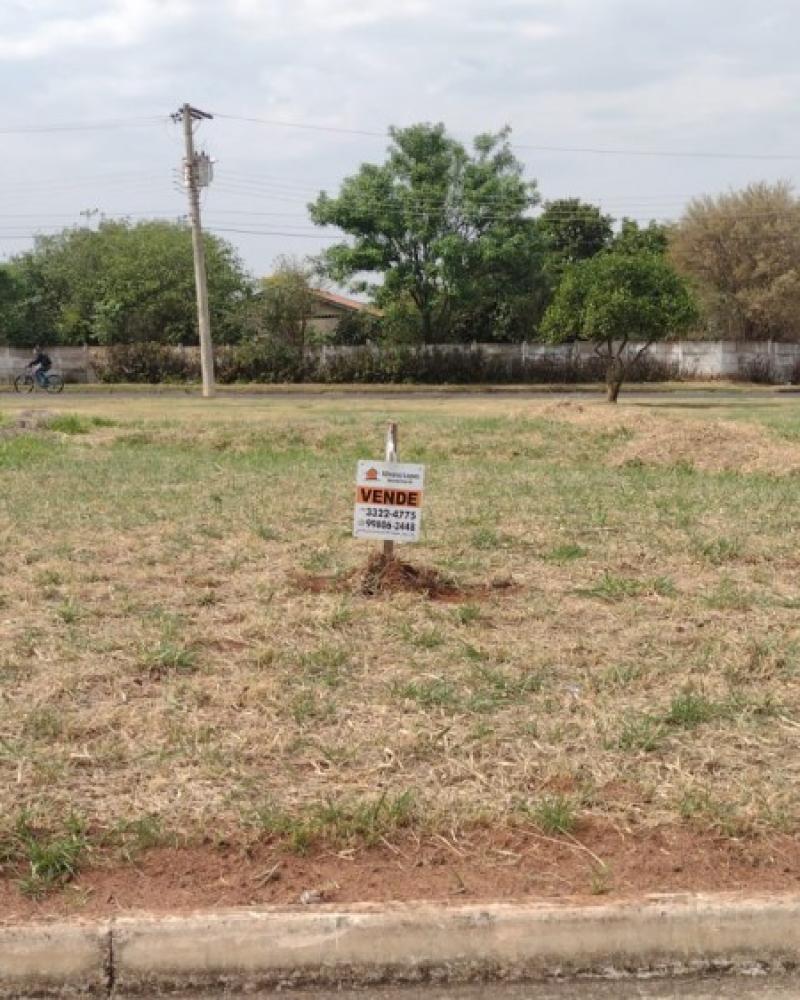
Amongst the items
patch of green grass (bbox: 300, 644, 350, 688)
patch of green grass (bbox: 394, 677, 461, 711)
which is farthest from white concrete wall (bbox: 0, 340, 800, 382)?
patch of green grass (bbox: 394, 677, 461, 711)

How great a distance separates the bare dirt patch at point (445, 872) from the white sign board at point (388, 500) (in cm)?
262

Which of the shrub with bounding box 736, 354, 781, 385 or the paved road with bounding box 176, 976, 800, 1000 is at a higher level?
the shrub with bounding box 736, 354, 781, 385

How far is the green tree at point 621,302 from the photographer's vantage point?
28.0 metres

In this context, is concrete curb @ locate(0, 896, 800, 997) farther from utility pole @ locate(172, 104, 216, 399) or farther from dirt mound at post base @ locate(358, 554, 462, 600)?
utility pole @ locate(172, 104, 216, 399)

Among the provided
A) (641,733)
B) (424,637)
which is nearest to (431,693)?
(424,637)

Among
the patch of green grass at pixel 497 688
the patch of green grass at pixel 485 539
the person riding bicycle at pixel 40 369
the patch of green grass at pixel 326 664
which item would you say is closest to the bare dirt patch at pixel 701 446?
the patch of green grass at pixel 485 539

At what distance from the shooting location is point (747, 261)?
143 feet

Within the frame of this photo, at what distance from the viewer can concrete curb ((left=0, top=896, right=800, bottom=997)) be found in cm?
307

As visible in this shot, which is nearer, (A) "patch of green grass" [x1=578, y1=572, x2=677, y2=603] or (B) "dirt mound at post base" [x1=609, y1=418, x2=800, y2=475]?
(A) "patch of green grass" [x1=578, y1=572, x2=677, y2=603]

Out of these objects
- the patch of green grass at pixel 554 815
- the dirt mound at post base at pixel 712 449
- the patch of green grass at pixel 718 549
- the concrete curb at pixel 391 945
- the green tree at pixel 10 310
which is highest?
the green tree at pixel 10 310

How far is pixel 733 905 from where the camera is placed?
3.22 meters

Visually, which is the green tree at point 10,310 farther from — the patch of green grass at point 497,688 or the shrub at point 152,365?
the patch of green grass at point 497,688

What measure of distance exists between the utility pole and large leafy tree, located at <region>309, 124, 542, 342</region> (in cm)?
611

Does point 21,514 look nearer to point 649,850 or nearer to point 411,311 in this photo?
point 649,850
